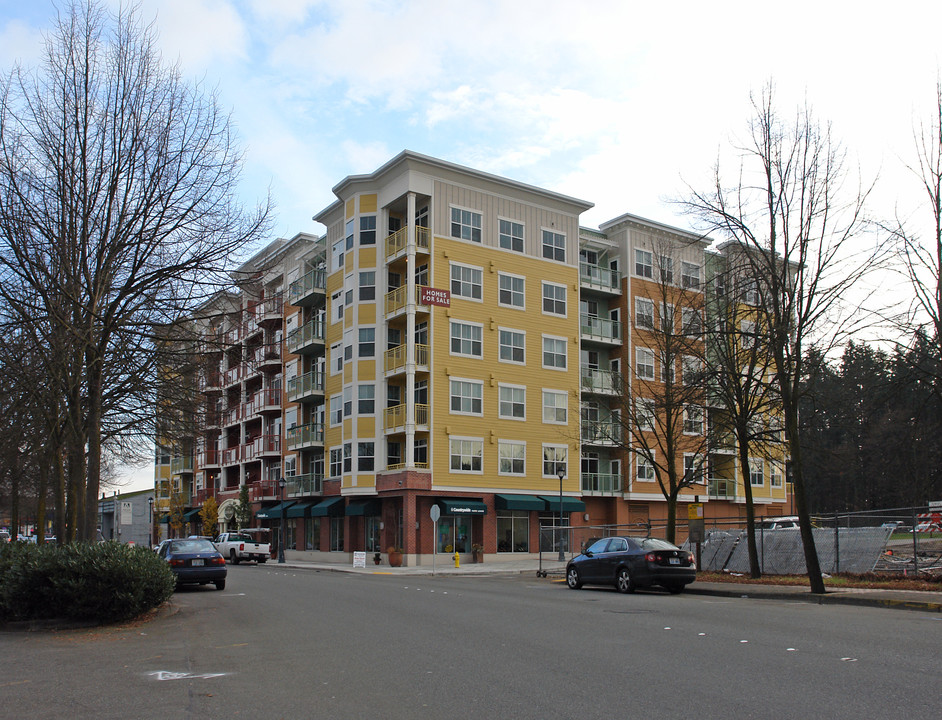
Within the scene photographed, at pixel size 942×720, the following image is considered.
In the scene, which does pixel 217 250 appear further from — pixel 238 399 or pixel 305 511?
pixel 238 399

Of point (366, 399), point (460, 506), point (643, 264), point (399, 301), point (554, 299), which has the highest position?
point (643, 264)

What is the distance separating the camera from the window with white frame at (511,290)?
1903 inches

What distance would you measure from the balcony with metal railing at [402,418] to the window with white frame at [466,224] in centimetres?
974

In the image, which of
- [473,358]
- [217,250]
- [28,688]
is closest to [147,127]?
[217,250]

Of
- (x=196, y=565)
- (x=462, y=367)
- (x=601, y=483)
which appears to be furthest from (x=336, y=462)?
(x=196, y=565)

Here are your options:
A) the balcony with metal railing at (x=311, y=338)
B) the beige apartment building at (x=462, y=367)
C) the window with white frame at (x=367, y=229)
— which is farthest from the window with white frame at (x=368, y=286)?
the balcony with metal railing at (x=311, y=338)

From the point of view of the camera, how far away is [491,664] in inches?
395

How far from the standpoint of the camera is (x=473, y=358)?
46.7m

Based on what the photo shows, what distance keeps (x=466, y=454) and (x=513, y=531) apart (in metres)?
5.40

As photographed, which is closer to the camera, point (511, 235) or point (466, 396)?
point (466, 396)

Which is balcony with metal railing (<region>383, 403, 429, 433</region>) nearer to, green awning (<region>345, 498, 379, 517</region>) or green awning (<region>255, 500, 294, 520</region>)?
green awning (<region>345, 498, 379, 517</region>)

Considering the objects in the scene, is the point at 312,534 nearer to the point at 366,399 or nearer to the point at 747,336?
the point at 366,399

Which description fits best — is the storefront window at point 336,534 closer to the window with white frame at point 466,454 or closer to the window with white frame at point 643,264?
the window with white frame at point 466,454

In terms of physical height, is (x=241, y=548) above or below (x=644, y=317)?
below
